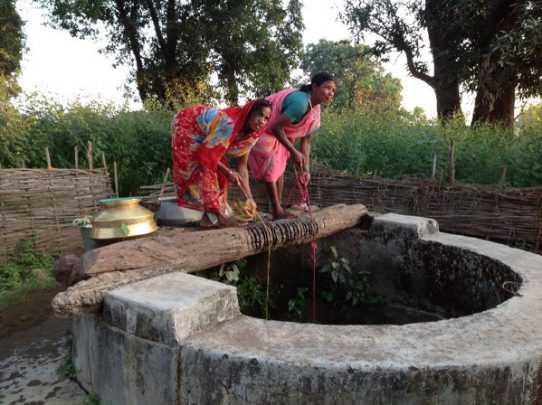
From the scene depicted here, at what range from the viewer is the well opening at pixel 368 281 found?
121 inches

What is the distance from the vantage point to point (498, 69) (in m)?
8.13

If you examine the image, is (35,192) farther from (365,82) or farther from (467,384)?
(365,82)

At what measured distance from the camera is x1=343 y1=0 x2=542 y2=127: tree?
754 cm

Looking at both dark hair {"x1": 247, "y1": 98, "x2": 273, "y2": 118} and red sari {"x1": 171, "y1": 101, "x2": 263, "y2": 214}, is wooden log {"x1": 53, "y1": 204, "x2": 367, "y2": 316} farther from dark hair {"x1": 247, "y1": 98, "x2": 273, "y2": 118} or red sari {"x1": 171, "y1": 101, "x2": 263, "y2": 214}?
dark hair {"x1": 247, "y1": 98, "x2": 273, "y2": 118}

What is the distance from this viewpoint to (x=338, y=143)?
768 cm

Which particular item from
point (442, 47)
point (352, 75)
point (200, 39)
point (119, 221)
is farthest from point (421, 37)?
point (352, 75)

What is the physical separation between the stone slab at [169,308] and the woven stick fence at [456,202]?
3741mm

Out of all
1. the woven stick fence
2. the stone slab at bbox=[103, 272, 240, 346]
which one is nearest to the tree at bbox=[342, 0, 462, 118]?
the woven stick fence

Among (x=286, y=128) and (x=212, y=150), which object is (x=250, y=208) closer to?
(x=212, y=150)

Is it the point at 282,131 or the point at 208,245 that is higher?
the point at 282,131

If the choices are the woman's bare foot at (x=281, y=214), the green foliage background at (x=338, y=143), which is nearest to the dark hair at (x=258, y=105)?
the woman's bare foot at (x=281, y=214)

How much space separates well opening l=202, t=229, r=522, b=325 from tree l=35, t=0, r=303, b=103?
889 cm

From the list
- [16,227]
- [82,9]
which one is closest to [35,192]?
[16,227]

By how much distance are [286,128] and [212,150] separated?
947mm
